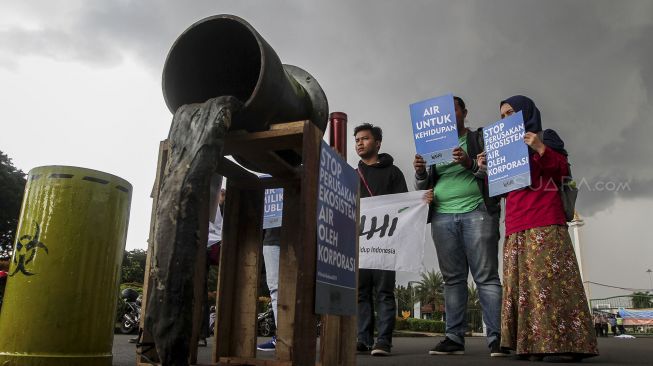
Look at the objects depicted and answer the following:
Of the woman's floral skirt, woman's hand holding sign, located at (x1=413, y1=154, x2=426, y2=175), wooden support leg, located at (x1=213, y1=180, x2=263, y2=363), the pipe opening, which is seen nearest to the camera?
the pipe opening

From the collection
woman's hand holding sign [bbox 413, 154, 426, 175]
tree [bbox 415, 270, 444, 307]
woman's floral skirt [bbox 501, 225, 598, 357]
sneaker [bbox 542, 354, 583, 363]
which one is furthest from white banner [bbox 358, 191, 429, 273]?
tree [bbox 415, 270, 444, 307]

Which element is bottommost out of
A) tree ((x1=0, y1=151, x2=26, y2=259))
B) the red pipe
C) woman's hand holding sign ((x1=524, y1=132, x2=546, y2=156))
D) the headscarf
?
the red pipe

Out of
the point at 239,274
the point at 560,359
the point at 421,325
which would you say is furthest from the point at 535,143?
the point at 421,325

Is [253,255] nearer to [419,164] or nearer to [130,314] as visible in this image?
[419,164]

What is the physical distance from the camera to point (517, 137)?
4.21 metres

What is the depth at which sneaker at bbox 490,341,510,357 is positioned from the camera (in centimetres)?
433

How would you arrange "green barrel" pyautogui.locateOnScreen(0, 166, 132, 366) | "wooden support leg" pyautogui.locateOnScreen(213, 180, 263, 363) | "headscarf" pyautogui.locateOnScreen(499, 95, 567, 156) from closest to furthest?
"green barrel" pyautogui.locateOnScreen(0, 166, 132, 366) < "wooden support leg" pyautogui.locateOnScreen(213, 180, 263, 363) < "headscarf" pyautogui.locateOnScreen(499, 95, 567, 156)

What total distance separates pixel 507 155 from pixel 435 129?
710 millimetres

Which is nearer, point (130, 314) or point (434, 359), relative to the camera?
point (434, 359)

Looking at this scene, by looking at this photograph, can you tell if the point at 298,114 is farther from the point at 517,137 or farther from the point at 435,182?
the point at 435,182

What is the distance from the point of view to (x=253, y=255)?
3242 mm

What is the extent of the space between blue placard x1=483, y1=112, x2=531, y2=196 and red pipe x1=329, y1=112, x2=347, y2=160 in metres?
1.46

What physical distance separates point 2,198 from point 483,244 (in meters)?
37.2

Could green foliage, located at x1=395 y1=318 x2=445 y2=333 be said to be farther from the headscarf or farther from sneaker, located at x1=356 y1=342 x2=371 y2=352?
the headscarf
